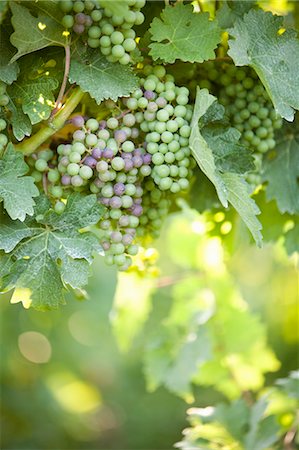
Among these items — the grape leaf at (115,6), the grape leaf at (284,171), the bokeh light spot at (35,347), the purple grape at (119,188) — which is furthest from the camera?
the bokeh light spot at (35,347)

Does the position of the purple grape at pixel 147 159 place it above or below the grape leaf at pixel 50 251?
above

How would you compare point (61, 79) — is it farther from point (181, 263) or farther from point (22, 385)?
point (22, 385)

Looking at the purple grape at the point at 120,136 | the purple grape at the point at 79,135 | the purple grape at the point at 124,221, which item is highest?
the purple grape at the point at 79,135

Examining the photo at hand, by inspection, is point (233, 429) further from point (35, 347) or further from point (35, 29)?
point (35, 347)

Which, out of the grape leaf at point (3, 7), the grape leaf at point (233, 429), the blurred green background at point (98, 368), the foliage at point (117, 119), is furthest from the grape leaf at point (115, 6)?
the blurred green background at point (98, 368)

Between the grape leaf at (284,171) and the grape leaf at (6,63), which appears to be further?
the grape leaf at (284,171)

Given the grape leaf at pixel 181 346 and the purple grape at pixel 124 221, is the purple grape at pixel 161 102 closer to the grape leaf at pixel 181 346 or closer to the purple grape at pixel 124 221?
the purple grape at pixel 124 221
